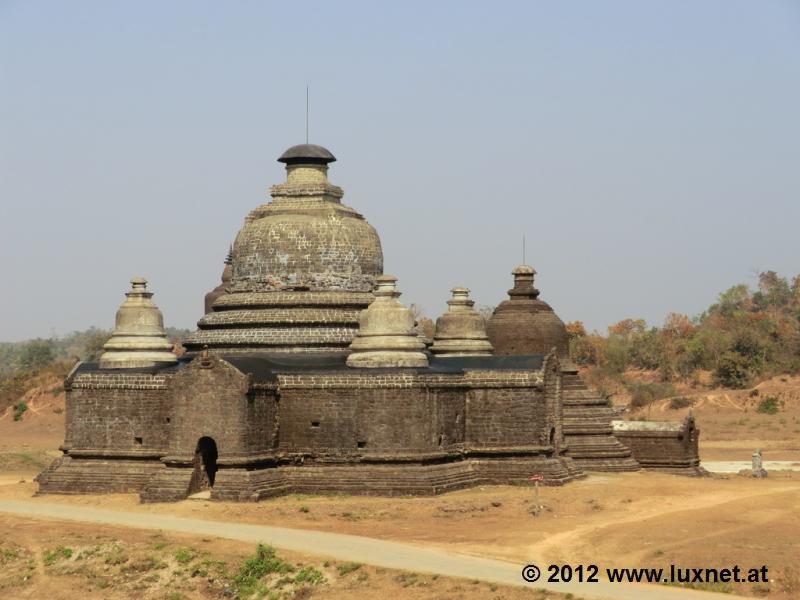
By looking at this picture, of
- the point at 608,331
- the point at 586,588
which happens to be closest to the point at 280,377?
the point at 586,588

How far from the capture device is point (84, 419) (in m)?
40.2

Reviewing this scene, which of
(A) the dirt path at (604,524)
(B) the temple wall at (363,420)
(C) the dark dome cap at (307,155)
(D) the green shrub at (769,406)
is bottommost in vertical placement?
(A) the dirt path at (604,524)

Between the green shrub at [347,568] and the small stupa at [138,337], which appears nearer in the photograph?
the green shrub at [347,568]

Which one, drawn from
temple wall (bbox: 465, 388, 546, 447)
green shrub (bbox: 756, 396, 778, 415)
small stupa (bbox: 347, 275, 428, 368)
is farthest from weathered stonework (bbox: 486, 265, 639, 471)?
green shrub (bbox: 756, 396, 778, 415)

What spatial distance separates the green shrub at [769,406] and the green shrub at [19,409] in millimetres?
33896

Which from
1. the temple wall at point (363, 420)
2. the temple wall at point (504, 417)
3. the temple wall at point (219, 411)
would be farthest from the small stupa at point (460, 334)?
the temple wall at point (219, 411)

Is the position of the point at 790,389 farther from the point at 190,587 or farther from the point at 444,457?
the point at 190,587

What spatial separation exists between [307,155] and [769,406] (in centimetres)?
3490

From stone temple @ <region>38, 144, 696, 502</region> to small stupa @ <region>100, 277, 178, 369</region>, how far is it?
0.04 metres

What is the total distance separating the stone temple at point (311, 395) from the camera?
37.3 m

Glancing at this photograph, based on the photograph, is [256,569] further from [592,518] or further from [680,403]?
[680,403]

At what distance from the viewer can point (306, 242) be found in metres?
42.0

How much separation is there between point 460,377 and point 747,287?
324 feet

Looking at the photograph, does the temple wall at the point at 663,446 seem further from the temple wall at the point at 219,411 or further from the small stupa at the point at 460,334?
the temple wall at the point at 219,411
